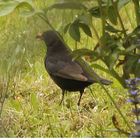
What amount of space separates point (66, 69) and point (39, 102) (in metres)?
0.34

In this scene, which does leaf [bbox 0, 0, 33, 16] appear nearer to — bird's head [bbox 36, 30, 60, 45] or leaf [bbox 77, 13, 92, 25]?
leaf [bbox 77, 13, 92, 25]

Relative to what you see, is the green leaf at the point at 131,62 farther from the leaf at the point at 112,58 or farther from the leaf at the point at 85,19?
the leaf at the point at 85,19

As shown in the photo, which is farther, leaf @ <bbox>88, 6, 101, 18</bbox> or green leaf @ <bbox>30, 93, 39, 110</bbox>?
green leaf @ <bbox>30, 93, 39, 110</bbox>

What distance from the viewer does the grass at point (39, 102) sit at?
3496 millimetres

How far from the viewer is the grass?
3.50 metres

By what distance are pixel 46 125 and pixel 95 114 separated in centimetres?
31

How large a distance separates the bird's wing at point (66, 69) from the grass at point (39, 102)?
201 millimetres

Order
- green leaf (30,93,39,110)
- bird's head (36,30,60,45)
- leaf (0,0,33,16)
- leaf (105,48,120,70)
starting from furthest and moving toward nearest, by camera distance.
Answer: bird's head (36,30,60,45) → green leaf (30,93,39,110) → leaf (105,48,120,70) → leaf (0,0,33,16)

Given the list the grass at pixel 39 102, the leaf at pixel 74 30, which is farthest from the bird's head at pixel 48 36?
the leaf at pixel 74 30

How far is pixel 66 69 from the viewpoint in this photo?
3.83 meters

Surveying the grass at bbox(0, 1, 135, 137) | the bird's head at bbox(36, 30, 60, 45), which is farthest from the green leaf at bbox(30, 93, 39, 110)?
the bird's head at bbox(36, 30, 60, 45)

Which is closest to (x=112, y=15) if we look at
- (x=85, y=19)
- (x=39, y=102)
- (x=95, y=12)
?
(x=95, y=12)

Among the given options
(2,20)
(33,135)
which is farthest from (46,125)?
(2,20)

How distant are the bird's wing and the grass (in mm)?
201
